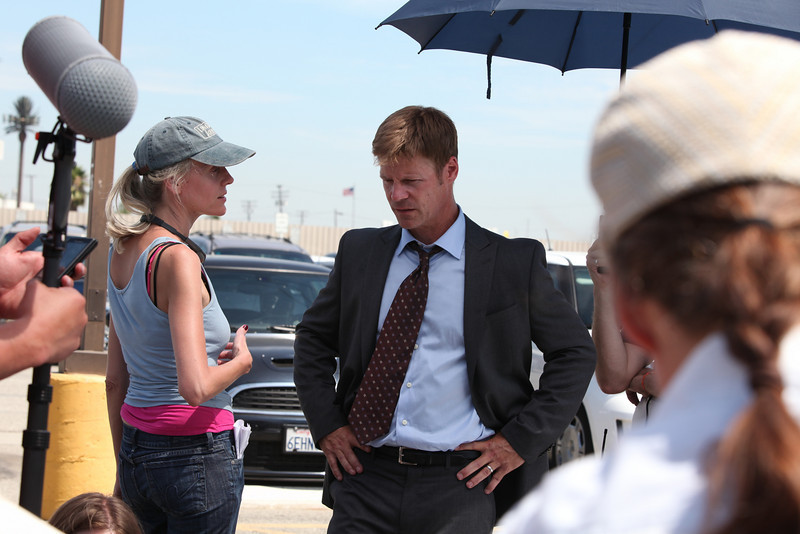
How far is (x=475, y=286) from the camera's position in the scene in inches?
129

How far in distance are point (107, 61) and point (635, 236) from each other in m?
1.02

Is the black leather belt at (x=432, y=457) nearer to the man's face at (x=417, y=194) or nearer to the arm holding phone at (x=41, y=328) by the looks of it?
the man's face at (x=417, y=194)

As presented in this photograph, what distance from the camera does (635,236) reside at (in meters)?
0.91

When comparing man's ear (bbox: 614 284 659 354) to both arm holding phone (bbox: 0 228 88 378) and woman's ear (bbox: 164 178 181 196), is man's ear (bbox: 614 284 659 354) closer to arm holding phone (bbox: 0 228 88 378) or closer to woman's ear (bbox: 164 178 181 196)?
arm holding phone (bbox: 0 228 88 378)

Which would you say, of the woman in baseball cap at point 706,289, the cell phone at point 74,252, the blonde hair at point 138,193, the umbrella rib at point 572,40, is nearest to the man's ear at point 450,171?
the blonde hair at point 138,193

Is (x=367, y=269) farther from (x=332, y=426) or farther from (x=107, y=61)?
(x=107, y=61)

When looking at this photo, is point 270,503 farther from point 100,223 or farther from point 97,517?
point 97,517

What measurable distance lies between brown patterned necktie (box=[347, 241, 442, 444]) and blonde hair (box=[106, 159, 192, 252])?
92cm

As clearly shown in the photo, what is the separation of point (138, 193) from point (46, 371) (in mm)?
1756

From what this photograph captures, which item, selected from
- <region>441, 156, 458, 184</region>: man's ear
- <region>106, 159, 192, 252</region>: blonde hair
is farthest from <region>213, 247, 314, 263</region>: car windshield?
<region>441, 156, 458, 184</region>: man's ear

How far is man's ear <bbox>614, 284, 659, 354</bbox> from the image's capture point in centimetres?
91

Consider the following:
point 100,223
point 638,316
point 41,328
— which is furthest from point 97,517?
point 100,223

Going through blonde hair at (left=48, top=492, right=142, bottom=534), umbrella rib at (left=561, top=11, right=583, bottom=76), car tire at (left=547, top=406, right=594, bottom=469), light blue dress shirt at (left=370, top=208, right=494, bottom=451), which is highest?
umbrella rib at (left=561, top=11, right=583, bottom=76)

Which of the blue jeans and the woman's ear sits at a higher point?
the woman's ear
